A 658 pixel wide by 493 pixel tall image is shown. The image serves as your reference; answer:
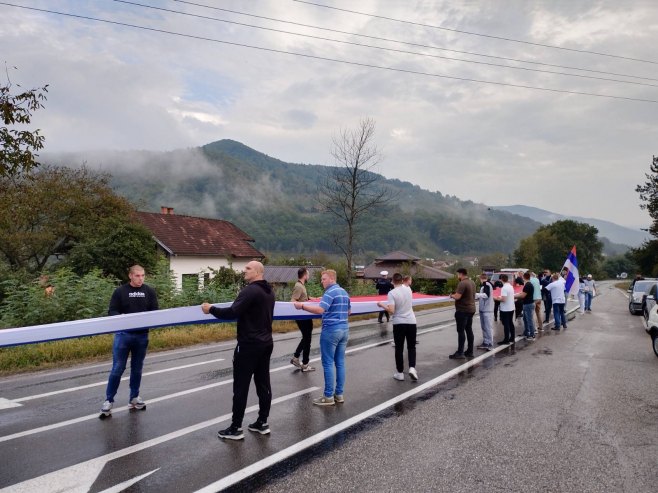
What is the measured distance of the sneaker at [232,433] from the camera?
5.84m

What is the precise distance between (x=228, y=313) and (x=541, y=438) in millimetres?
3918

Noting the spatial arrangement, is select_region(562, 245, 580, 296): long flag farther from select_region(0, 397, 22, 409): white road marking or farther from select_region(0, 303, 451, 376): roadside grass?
select_region(0, 397, 22, 409): white road marking

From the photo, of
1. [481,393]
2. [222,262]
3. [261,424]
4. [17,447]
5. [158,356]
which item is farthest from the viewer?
[222,262]

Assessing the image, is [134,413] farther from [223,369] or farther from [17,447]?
[223,369]

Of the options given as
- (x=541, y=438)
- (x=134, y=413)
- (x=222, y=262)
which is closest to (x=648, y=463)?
(x=541, y=438)

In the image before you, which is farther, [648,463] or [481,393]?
[481,393]

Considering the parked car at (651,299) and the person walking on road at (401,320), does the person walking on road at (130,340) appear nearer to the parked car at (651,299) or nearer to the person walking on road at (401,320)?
the person walking on road at (401,320)

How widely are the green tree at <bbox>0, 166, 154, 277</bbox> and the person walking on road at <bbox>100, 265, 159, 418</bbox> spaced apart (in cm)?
2322

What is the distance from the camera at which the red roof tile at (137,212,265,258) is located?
144ft

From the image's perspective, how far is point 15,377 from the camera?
948 centimetres

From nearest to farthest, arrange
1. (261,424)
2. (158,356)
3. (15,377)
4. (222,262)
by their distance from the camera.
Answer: (261,424)
(15,377)
(158,356)
(222,262)

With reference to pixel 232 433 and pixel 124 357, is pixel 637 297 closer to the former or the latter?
pixel 232 433

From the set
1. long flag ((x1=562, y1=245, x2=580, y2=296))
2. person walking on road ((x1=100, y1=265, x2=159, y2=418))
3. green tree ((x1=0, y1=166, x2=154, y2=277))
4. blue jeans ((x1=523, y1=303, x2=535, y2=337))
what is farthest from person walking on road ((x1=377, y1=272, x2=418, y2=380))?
green tree ((x1=0, y1=166, x2=154, y2=277))

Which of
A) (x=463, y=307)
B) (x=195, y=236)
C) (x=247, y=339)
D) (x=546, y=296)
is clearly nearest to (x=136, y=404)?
(x=247, y=339)
